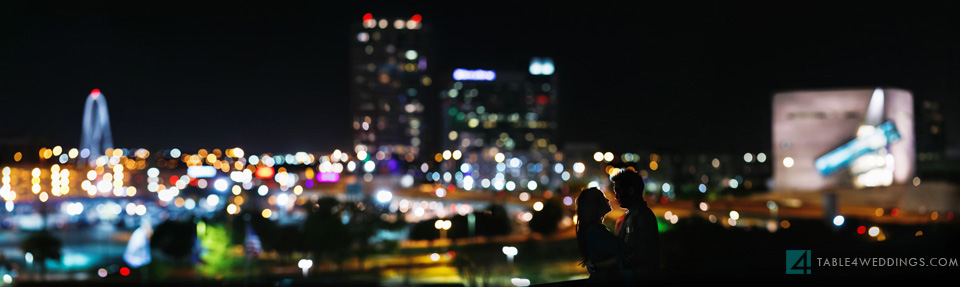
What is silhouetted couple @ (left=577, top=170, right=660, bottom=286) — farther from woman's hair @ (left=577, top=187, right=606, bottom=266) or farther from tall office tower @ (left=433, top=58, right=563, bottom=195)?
tall office tower @ (left=433, top=58, right=563, bottom=195)

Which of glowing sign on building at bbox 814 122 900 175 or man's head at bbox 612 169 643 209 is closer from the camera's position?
man's head at bbox 612 169 643 209

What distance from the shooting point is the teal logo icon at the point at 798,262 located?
6.81 m

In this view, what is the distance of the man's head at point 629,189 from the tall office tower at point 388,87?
155753 mm

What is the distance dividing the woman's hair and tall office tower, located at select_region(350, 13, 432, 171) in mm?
155863

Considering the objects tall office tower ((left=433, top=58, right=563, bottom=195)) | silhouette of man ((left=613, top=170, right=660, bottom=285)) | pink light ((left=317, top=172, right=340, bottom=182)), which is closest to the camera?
silhouette of man ((left=613, top=170, right=660, bottom=285))

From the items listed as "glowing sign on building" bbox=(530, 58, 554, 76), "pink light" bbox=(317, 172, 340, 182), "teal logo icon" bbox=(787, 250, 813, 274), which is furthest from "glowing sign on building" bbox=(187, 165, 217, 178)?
"teal logo icon" bbox=(787, 250, 813, 274)

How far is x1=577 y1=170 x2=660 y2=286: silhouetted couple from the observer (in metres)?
4.29

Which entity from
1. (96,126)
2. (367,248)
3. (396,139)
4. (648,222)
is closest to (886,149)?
(367,248)

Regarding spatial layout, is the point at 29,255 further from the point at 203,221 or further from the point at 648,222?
the point at 648,222

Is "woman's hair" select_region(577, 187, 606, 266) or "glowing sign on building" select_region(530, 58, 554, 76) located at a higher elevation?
"glowing sign on building" select_region(530, 58, 554, 76)

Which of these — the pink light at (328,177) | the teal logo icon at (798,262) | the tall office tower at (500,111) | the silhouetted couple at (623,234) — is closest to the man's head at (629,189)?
the silhouetted couple at (623,234)

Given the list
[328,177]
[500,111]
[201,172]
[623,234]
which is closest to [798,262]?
[623,234]

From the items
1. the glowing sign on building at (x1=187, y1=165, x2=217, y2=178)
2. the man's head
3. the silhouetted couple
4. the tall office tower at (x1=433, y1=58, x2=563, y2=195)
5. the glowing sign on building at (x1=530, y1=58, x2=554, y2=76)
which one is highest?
the glowing sign on building at (x1=530, y1=58, x2=554, y2=76)

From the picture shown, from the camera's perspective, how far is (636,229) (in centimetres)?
441
